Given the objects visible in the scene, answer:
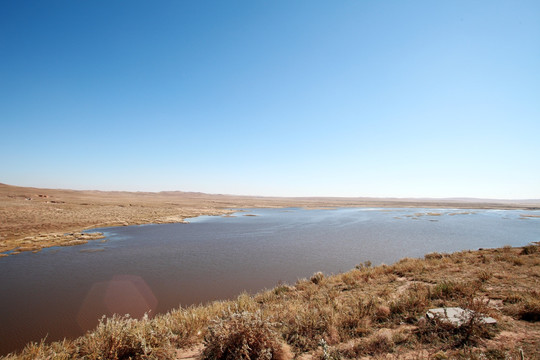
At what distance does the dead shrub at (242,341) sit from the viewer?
151 inches

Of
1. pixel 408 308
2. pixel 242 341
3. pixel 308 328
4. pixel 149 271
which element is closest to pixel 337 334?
pixel 308 328

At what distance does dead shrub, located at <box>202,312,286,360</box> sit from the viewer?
3.84 meters

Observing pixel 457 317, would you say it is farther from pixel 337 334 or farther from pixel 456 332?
pixel 337 334

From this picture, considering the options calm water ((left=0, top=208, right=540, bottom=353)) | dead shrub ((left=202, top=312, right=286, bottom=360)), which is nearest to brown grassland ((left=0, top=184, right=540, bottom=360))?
dead shrub ((left=202, top=312, right=286, bottom=360))

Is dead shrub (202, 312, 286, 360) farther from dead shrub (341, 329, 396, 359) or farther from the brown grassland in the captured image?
dead shrub (341, 329, 396, 359)

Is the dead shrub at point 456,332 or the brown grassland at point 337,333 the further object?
the dead shrub at point 456,332

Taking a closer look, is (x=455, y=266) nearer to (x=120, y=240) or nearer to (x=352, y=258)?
(x=352, y=258)

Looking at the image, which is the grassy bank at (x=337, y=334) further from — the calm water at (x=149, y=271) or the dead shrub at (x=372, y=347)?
the calm water at (x=149, y=271)

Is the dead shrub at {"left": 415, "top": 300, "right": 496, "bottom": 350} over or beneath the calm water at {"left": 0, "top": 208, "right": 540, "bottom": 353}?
over

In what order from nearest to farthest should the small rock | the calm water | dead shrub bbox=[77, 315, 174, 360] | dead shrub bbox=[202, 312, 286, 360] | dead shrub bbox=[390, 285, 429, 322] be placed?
dead shrub bbox=[202, 312, 286, 360] → dead shrub bbox=[77, 315, 174, 360] → the small rock → dead shrub bbox=[390, 285, 429, 322] → the calm water

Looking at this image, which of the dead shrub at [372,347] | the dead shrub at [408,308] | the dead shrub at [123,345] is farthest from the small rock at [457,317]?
the dead shrub at [123,345]

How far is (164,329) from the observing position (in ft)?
16.0

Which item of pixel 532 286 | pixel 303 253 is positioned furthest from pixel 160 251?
pixel 532 286

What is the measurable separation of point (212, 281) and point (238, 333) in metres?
8.37
